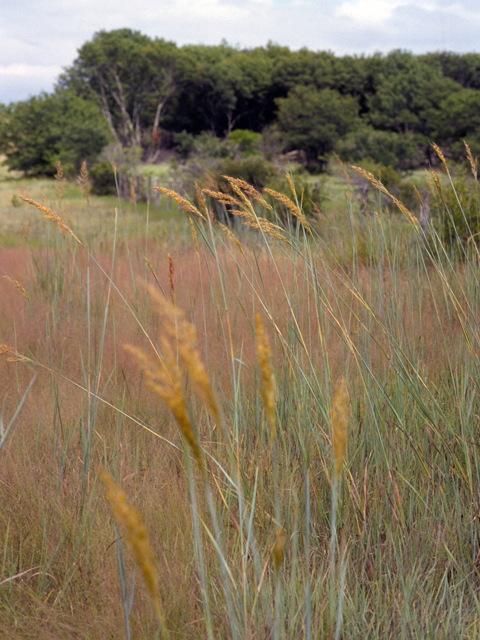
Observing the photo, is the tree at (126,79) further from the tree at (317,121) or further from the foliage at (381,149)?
the foliage at (381,149)

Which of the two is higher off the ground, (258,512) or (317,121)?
(317,121)

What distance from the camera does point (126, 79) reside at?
1078 inches

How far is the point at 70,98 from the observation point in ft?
65.8

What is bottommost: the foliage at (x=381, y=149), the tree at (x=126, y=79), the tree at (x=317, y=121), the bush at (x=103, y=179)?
the bush at (x=103, y=179)

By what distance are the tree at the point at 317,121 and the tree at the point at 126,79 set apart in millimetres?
8632

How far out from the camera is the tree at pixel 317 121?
1988 cm

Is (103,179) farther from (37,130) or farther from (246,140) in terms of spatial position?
(246,140)

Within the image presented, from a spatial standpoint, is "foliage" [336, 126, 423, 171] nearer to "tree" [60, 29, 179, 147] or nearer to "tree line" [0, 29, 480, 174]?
"tree line" [0, 29, 480, 174]

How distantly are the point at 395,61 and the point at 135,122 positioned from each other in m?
13.7

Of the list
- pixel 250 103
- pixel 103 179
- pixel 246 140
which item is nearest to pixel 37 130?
pixel 103 179

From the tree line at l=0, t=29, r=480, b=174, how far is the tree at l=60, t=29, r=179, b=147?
0.18 feet

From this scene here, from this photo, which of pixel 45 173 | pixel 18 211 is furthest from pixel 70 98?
pixel 18 211

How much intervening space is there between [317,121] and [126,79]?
42.2 feet

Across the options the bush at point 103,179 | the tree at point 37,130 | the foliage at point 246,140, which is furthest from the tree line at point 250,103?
the bush at point 103,179
